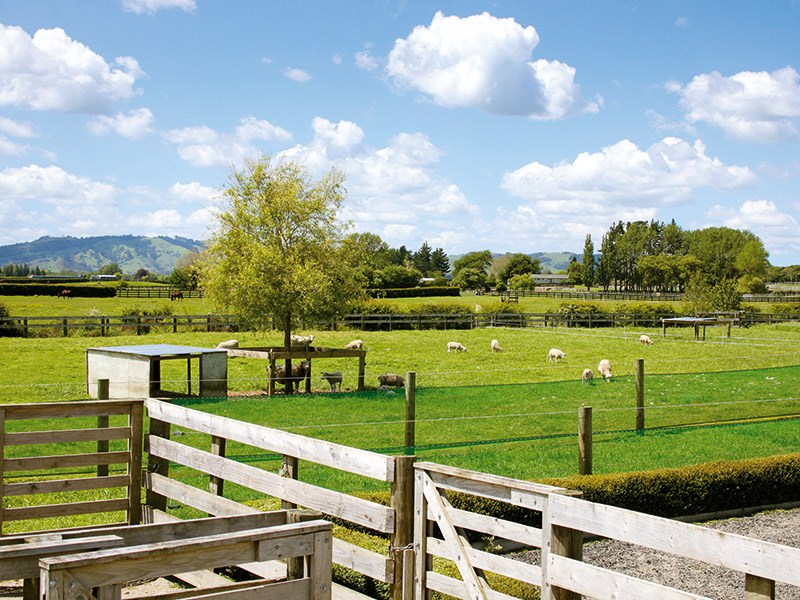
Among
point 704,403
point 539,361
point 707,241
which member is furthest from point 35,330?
point 707,241

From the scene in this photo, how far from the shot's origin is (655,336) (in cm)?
4853

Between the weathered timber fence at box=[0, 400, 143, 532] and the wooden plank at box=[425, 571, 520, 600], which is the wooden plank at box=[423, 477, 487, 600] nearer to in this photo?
the wooden plank at box=[425, 571, 520, 600]

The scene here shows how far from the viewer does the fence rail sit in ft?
138

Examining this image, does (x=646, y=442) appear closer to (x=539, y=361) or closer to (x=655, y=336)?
(x=539, y=361)

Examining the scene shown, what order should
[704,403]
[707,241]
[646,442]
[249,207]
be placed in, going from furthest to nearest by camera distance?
[707,241] < [249,207] < [704,403] < [646,442]

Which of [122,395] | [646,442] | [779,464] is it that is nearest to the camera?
[779,464]

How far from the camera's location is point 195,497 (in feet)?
26.7

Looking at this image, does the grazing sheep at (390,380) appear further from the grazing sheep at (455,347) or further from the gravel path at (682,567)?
the gravel path at (682,567)

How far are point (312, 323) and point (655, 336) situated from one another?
1024 inches

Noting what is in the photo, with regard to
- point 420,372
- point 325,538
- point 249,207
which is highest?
point 249,207

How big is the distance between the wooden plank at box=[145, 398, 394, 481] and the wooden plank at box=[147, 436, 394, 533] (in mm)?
222

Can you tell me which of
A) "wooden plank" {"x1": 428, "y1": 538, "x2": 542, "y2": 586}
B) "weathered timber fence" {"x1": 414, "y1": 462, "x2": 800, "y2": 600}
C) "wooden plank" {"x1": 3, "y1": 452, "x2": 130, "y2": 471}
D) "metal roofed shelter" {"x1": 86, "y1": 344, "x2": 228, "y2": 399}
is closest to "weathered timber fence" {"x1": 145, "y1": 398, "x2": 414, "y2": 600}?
"weathered timber fence" {"x1": 414, "y1": 462, "x2": 800, "y2": 600}

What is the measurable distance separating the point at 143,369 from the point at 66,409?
14.6 m

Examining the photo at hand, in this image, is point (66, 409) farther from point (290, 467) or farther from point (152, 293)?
point (152, 293)
